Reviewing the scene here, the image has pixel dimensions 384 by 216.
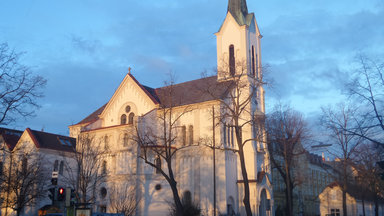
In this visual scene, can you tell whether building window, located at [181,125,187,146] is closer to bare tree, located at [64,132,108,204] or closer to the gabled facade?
bare tree, located at [64,132,108,204]

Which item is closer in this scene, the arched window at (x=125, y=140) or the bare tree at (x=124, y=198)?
the bare tree at (x=124, y=198)

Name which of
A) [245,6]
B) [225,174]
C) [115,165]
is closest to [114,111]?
[115,165]

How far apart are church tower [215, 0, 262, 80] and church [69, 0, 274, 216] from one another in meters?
0.13

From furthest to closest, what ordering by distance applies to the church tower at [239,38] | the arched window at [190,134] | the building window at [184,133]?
the church tower at [239,38], the building window at [184,133], the arched window at [190,134]

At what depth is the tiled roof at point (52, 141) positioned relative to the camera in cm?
4775

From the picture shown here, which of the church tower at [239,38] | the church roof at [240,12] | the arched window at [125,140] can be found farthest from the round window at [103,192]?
the church roof at [240,12]

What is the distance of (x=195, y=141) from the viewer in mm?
42031

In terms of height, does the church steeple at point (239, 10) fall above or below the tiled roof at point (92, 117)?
above

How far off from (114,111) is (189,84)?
10715 mm

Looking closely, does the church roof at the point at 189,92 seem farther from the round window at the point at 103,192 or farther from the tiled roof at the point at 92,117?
the round window at the point at 103,192

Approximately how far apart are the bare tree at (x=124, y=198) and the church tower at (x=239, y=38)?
18.1m

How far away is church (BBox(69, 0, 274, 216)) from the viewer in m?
39.8

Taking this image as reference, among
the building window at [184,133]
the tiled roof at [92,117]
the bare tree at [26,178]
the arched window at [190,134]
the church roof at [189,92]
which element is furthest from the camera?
the tiled roof at [92,117]

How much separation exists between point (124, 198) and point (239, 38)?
24.2m
